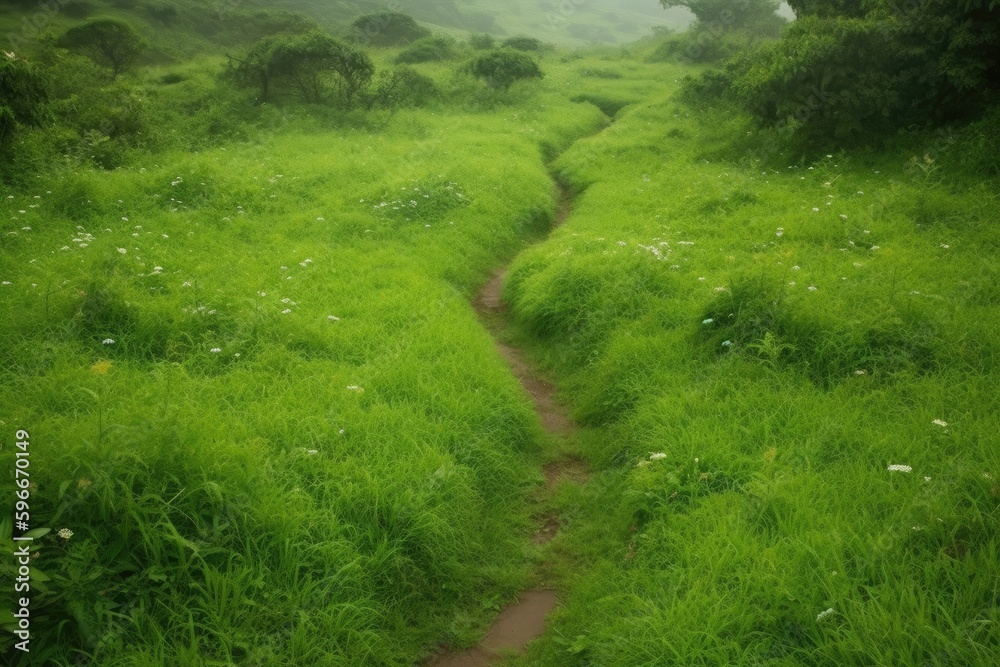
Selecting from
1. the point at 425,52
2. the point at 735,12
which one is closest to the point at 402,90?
the point at 425,52

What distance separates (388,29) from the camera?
40.9 metres

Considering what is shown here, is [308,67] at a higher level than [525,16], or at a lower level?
lower

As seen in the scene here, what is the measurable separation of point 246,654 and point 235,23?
1552 inches

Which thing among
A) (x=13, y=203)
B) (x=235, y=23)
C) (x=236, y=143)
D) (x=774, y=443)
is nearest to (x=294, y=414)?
(x=774, y=443)

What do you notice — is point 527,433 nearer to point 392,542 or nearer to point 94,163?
point 392,542

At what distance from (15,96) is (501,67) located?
740 inches

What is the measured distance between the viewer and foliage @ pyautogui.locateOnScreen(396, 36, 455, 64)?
33.8 metres

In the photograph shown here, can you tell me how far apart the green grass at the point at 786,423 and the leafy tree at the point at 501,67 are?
17429mm

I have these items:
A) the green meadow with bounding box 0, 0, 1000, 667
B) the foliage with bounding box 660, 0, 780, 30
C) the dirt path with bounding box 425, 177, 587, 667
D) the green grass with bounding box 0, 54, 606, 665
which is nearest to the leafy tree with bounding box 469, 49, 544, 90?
the green meadow with bounding box 0, 0, 1000, 667

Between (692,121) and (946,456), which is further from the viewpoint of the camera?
(692,121)

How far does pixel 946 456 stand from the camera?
4.81 meters

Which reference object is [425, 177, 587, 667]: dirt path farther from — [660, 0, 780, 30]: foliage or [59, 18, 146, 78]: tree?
[660, 0, 780, 30]: foliage

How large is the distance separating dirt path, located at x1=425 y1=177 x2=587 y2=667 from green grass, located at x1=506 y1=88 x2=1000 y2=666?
9.2 inches

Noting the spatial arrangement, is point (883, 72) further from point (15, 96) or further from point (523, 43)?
point (523, 43)
